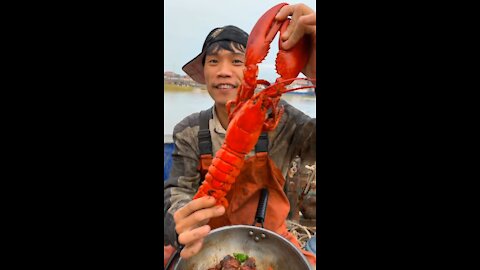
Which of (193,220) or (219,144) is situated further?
(219,144)

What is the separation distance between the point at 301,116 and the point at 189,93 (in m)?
0.41

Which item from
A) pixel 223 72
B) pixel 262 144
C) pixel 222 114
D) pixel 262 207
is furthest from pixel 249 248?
pixel 223 72

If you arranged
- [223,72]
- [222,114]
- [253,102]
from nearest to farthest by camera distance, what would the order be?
[253,102] < [223,72] < [222,114]

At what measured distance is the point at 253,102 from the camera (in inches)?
34.9

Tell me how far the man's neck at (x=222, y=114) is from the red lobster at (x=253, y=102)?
0.14m

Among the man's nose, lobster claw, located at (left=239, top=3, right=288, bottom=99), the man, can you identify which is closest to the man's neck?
the man

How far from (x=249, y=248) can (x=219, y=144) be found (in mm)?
388

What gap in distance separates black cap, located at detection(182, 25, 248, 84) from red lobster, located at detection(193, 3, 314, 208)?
3.9 inches

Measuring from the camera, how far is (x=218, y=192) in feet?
3.01

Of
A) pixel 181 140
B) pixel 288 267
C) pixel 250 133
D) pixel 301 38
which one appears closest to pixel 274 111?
pixel 250 133

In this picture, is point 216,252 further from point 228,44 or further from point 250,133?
point 228,44

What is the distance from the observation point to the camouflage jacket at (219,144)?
3.44 ft

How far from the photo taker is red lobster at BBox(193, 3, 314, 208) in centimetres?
83

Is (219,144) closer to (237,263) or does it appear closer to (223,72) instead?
(223,72)
